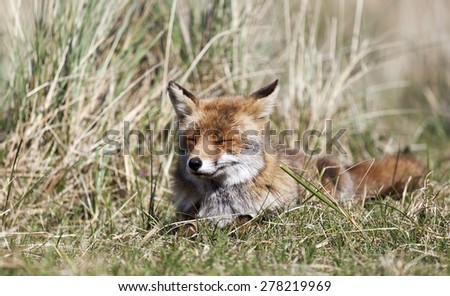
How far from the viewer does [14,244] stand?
17.4 feet

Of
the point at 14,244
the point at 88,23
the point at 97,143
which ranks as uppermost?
the point at 88,23

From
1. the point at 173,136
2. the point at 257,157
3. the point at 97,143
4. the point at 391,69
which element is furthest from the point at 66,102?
the point at 391,69

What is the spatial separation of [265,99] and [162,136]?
211cm

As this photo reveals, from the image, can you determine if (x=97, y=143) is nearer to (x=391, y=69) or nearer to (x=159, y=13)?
(x=159, y=13)

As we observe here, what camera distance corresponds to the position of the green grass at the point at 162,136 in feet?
15.6

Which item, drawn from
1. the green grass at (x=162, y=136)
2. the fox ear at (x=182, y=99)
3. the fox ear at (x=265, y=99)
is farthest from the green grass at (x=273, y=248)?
the fox ear at (x=182, y=99)

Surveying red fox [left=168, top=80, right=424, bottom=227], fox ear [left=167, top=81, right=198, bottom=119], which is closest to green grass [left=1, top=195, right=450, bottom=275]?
red fox [left=168, top=80, right=424, bottom=227]

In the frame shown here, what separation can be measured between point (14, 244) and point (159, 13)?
139 inches
